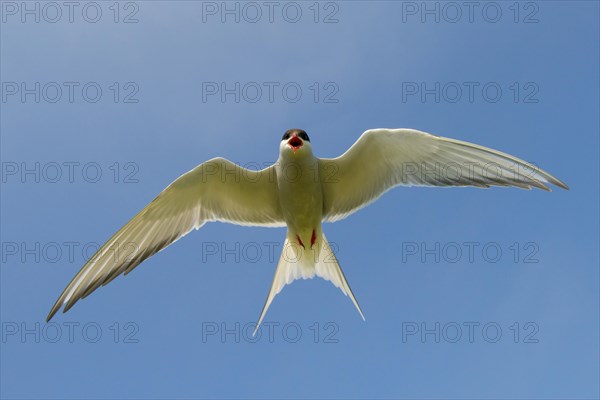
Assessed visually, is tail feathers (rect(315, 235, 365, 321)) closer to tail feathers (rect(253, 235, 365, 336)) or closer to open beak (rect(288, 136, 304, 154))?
tail feathers (rect(253, 235, 365, 336))

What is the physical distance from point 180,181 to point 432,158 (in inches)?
118

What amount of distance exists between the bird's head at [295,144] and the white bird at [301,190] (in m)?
0.01

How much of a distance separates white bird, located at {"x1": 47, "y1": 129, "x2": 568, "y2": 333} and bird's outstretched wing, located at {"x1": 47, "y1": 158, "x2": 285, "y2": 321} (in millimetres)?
12

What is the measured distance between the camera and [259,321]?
20.8 feet

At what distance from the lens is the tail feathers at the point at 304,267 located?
6.89 m

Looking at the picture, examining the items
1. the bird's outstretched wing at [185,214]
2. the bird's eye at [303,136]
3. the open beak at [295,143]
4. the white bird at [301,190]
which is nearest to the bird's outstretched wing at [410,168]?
the white bird at [301,190]

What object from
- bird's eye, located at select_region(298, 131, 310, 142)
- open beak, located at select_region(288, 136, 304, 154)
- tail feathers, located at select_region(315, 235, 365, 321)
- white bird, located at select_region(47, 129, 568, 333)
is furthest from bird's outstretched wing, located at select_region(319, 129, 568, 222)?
tail feathers, located at select_region(315, 235, 365, 321)

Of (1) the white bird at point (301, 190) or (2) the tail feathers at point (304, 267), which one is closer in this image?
(1) the white bird at point (301, 190)

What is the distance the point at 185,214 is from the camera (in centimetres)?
705

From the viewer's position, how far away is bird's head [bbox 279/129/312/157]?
634cm

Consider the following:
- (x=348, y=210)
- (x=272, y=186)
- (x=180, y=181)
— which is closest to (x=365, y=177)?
(x=348, y=210)

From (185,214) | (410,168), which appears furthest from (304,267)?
(410,168)

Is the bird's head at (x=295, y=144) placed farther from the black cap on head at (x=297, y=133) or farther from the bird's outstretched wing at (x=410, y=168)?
the bird's outstretched wing at (x=410, y=168)

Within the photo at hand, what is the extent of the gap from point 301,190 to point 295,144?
60 centimetres
